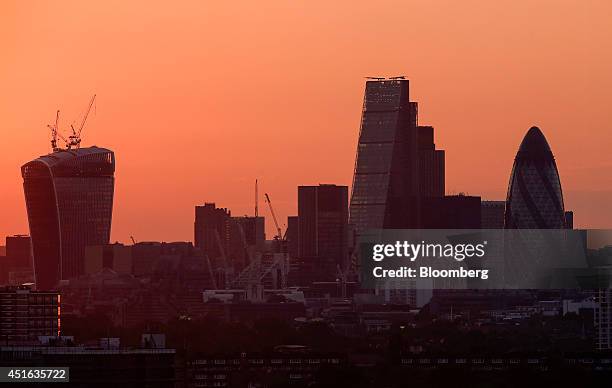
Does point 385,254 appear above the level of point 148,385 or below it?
above

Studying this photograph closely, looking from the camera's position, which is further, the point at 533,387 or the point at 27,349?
Answer: the point at 533,387

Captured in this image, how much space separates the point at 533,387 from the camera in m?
168

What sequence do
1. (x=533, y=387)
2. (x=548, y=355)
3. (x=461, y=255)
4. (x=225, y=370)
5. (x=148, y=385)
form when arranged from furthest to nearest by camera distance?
(x=548, y=355), (x=225, y=370), (x=533, y=387), (x=461, y=255), (x=148, y=385)

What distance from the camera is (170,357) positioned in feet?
400

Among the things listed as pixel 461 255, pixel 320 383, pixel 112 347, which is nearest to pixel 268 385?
pixel 320 383

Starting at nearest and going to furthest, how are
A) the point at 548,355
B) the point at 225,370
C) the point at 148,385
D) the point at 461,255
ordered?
the point at 148,385
the point at 461,255
the point at 225,370
the point at 548,355

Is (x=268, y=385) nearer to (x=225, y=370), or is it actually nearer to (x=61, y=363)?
(x=225, y=370)

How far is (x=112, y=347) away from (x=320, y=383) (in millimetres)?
40509

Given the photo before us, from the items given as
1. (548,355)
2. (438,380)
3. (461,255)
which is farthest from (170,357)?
(548,355)

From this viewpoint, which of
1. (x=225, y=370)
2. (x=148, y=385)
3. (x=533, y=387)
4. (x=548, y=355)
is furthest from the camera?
(x=548, y=355)

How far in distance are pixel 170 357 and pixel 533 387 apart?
49.6 meters

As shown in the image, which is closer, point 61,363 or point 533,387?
point 61,363

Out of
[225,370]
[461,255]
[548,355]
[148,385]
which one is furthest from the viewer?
[548,355]

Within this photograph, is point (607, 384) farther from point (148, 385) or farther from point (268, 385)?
point (148, 385)
